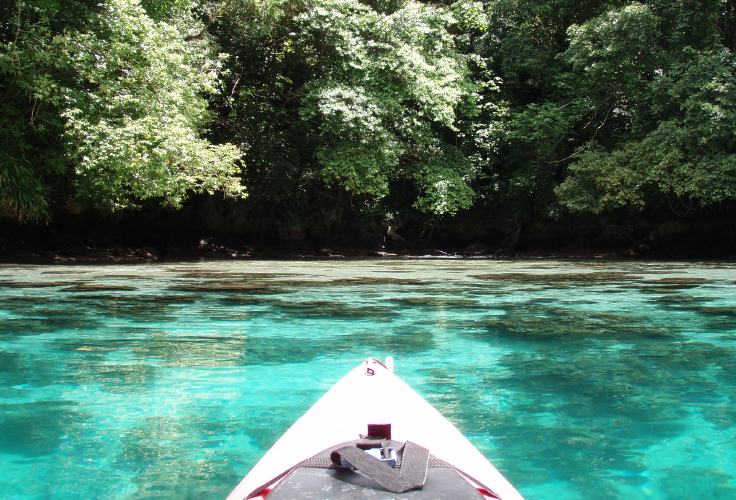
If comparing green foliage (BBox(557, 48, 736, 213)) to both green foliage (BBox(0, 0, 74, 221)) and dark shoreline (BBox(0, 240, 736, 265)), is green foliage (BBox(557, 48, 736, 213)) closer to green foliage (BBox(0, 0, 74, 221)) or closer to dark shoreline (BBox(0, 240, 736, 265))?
dark shoreline (BBox(0, 240, 736, 265))

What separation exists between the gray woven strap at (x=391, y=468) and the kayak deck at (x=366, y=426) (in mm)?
141

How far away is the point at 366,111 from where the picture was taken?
15914 mm

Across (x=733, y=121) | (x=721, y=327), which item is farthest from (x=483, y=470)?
(x=733, y=121)

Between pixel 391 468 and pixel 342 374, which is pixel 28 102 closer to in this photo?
pixel 342 374

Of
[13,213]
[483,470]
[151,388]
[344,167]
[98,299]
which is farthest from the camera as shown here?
[344,167]

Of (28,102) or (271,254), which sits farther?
(271,254)

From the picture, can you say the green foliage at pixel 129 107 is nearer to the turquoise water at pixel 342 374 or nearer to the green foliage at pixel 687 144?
the turquoise water at pixel 342 374

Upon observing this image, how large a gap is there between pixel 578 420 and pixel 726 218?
1852 centimetres

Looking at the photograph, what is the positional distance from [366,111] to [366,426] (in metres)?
14.9

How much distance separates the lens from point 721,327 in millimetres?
4848

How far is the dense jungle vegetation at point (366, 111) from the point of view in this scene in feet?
37.7

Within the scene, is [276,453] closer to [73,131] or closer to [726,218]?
[73,131]

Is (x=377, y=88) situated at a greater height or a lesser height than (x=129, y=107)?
greater

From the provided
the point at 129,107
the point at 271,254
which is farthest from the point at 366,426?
the point at 271,254
